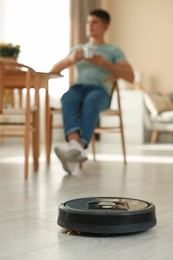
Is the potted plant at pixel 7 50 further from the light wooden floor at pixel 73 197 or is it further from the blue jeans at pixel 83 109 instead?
the light wooden floor at pixel 73 197

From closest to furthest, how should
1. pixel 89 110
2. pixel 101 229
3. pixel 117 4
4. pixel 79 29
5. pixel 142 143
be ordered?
pixel 101 229, pixel 89 110, pixel 142 143, pixel 79 29, pixel 117 4

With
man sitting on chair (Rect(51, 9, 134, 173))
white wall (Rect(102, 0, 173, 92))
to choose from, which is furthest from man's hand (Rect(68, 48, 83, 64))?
white wall (Rect(102, 0, 173, 92))

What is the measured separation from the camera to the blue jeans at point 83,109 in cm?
312

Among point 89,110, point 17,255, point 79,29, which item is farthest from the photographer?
point 79,29

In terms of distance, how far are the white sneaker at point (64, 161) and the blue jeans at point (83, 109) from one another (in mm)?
188

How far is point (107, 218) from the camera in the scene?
141cm

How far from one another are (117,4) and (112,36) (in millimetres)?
489

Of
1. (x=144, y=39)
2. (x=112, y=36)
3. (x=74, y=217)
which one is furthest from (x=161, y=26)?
(x=74, y=217)

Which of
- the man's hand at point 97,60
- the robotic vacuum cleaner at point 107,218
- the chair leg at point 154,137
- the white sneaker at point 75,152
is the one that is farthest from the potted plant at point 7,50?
the chair leg at point 154,137

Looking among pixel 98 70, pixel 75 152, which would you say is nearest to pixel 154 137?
pixel 98 70

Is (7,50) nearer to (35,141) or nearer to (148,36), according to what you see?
(35,141)

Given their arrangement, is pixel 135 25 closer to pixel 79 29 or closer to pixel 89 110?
pixel 79 29

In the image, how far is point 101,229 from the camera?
1.42 meters

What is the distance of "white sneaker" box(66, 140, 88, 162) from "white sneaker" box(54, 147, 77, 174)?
0.03 meters
